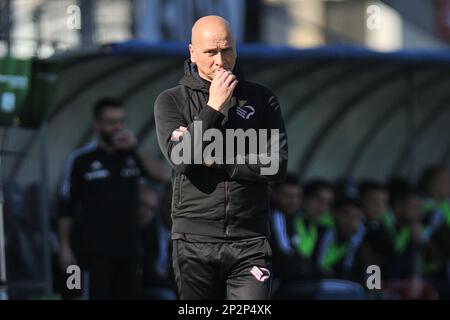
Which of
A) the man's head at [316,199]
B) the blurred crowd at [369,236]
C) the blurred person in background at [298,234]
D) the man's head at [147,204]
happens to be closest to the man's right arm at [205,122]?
the blurred person in background at [298,234]

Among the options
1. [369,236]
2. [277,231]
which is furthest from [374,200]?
[277,231]

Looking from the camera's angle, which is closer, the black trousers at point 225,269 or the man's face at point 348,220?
the black trousers at point 225,269

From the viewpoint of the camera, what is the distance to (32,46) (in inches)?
419

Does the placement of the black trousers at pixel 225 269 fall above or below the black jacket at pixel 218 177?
below

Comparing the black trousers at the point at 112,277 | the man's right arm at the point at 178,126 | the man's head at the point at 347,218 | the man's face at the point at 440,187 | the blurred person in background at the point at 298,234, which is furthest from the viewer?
the man's face at the point at 440,187

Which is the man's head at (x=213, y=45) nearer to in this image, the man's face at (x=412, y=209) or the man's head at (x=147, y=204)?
the man's head at (x=147, y=204)

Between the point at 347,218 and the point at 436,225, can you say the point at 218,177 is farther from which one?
the point at 436,225

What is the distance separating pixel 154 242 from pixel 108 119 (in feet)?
5.01

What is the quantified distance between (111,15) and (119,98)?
33.9 feet

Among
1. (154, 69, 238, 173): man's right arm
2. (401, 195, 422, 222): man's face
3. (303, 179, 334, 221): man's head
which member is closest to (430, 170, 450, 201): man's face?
(401, 195, 422, 222): man's face

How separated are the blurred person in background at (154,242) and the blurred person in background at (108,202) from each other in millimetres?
412

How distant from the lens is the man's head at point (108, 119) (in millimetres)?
9875

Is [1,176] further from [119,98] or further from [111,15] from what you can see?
[111,15]

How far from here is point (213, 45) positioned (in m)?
6.06
